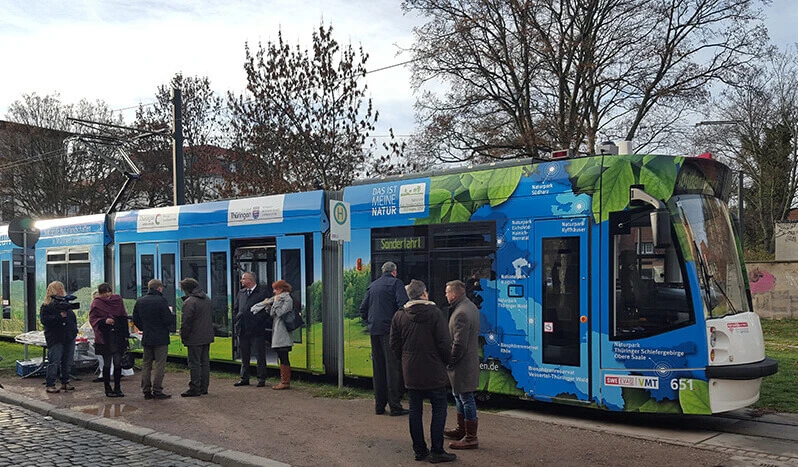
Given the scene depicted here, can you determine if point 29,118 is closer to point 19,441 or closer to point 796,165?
point 19,441

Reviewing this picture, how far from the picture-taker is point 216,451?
7543 mm

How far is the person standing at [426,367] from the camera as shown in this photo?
6926 millimetres

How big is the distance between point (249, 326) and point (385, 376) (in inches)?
124

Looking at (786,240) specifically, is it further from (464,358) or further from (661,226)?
(464,358)

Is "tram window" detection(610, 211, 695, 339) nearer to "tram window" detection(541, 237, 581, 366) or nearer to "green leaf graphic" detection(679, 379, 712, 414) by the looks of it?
"tram window" detection(541, 237, 581, 366)

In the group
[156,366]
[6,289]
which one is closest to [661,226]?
[156,366]

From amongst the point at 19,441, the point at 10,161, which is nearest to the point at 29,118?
the point at 10,161

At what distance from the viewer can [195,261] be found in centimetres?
1356

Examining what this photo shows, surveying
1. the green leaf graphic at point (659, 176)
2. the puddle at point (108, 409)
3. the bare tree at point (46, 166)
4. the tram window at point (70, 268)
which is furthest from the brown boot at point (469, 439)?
the bare tree at point (46, 166)

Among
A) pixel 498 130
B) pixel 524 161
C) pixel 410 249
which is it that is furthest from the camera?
pixel 498 130

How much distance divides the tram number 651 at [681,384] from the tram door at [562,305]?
2.98 feet

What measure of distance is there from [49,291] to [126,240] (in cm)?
373

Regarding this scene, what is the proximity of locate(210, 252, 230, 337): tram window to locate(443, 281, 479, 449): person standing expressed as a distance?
643 centimetres

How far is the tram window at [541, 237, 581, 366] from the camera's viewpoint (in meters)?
8.44
